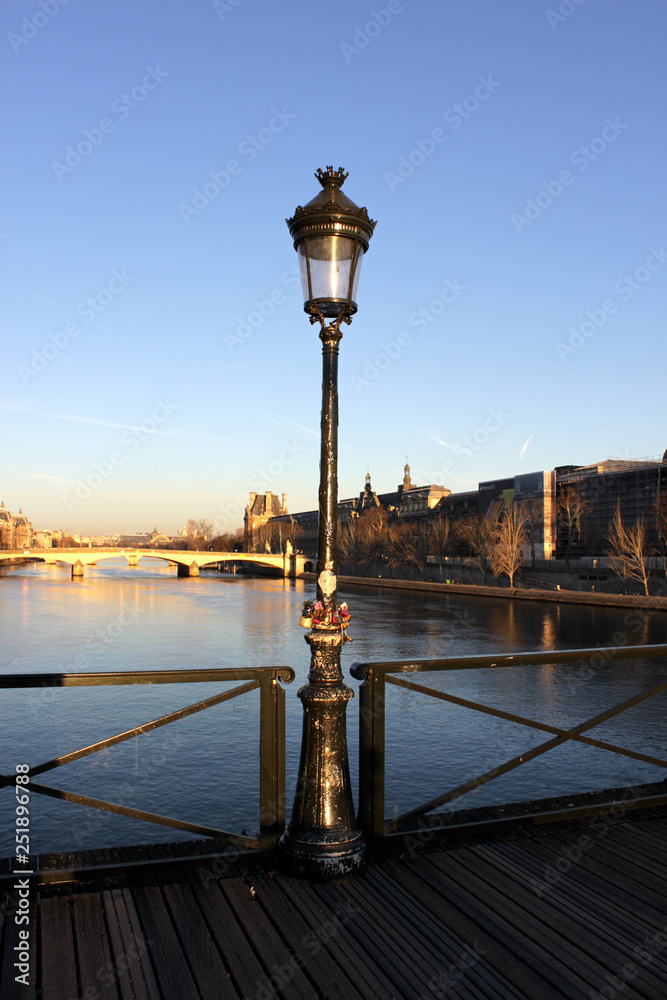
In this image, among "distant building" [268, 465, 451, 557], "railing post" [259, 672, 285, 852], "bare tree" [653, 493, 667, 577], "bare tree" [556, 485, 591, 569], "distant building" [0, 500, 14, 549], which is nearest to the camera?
"railing post" [259, 672, 285, 852]

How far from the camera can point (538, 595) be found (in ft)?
184

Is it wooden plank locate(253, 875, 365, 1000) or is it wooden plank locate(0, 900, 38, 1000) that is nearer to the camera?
wooden plank locate(0, 900, 38, 1000)

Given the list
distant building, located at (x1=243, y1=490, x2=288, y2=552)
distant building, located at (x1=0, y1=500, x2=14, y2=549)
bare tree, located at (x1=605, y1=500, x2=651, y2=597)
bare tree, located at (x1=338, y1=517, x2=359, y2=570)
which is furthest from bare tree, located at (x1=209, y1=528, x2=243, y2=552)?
bare tree, located at (x1=605, y1=500, x2=651, y2=597)

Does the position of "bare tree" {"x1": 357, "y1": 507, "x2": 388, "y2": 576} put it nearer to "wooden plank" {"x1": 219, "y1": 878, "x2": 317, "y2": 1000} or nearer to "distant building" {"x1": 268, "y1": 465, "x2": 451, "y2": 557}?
"distant building" {"x1": 268, "y1": 465, "x2": 451, "y2": 557}

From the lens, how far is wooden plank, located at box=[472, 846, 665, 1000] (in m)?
3.43

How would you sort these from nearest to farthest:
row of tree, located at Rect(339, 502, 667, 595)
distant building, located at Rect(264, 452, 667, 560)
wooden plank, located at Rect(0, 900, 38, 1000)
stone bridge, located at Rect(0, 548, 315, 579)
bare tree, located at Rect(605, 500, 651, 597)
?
wooden plank, located at Rect(0, 900, 38, 1000), bare tree, located at Rect(605, 500, 651, 597), row of tree, located at Rect(339, 502, 667, 595), distant building, located at Rect(264, 452, 667, 560), stone bridge, located at Rect(0, 548, 315, 579)

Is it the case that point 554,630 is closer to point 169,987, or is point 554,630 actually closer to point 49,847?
point 49,847

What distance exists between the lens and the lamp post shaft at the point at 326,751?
4457mm

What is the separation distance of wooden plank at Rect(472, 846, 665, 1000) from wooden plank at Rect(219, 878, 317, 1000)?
59.4 inches

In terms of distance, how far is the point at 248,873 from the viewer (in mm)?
4480

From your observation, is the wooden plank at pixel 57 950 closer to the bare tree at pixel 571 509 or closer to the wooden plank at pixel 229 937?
the wooden plank at pixel 229 937

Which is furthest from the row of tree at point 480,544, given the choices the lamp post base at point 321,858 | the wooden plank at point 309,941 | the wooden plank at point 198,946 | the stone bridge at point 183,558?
the wooden plank at point 198,946

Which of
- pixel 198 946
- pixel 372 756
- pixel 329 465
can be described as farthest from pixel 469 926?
pixel 329 465

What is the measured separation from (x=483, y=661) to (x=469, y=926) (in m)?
1.69
